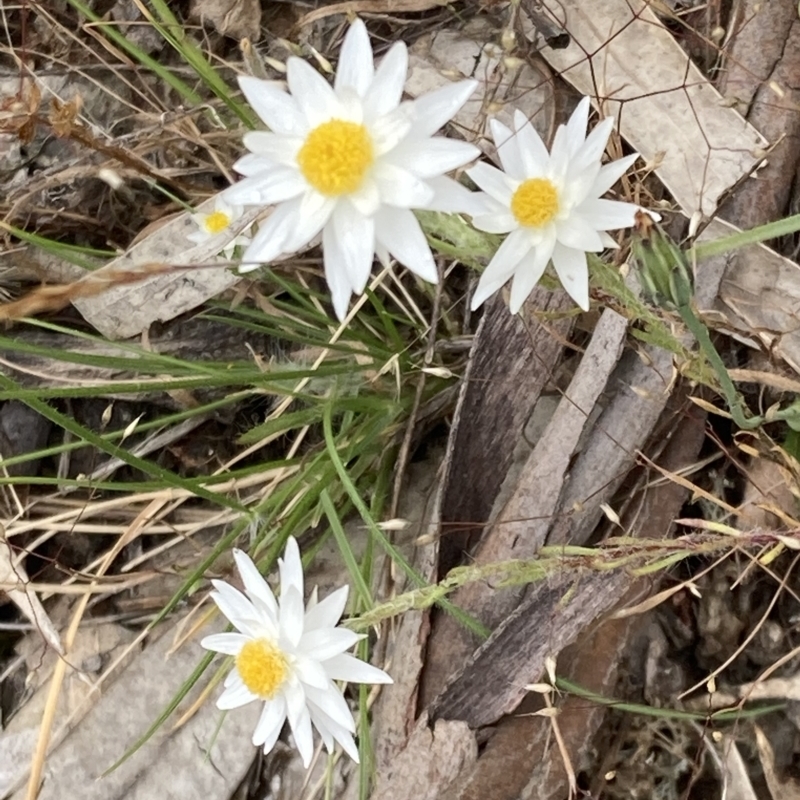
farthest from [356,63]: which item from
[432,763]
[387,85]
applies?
[432,763]

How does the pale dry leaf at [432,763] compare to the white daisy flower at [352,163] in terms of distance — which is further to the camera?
the pale dry leaf at [432,763]

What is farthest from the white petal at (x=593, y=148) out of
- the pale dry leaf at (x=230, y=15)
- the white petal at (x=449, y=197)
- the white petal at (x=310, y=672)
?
the pale dry leaf at (x=230, y=15)

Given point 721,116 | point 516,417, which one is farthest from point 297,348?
point 721,116

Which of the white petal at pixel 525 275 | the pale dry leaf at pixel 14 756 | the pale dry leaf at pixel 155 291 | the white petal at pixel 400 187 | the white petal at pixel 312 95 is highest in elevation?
the white petal at pixel 312 95

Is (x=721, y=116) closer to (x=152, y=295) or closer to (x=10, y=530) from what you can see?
(x=152, y=295)

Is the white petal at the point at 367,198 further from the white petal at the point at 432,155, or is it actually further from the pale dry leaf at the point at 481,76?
the pale dry leaf at the point at 481,76

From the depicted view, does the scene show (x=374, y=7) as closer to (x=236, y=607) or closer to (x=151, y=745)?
(x=236, y=607)
